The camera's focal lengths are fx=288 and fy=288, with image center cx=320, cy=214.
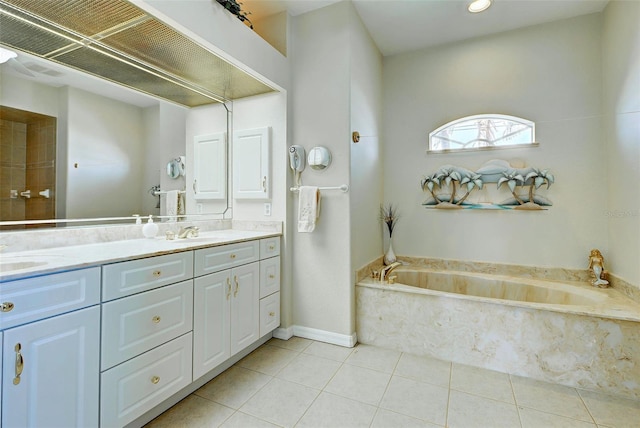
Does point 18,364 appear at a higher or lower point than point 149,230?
lower

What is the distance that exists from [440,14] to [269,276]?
266 cm

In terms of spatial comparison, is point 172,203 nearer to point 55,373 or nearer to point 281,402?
point 55,373

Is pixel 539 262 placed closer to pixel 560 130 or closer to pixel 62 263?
pixel 560 130

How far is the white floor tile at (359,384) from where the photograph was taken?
5.76 ft

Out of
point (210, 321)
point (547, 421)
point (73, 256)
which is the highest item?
point (73, 256)

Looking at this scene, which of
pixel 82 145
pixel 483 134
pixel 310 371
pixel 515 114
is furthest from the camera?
pixel 483 134

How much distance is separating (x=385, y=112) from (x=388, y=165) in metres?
0.60

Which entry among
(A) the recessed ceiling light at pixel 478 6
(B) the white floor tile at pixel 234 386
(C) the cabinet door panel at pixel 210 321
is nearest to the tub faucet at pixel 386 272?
(B) the white floor tile at pixel 234 386

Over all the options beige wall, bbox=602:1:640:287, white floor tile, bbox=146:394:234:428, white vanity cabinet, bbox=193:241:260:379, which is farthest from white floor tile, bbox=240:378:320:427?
beige wall, bbox=602:1:640:287

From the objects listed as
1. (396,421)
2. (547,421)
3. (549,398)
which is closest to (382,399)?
A: (396,421)

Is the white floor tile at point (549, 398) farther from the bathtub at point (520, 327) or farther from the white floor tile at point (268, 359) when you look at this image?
the white floor tile at point (268, 359)

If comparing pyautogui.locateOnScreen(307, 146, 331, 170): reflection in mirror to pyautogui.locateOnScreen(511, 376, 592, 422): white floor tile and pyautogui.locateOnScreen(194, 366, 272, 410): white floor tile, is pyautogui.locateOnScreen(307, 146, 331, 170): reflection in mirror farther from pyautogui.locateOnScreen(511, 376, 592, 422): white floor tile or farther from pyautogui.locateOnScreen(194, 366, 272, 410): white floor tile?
pyautogui.locateOnScreen(511, 376, 592, 422): white floor tile

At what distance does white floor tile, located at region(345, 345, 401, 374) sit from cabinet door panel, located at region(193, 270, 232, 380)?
3.09ft

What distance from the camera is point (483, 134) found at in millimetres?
2824
